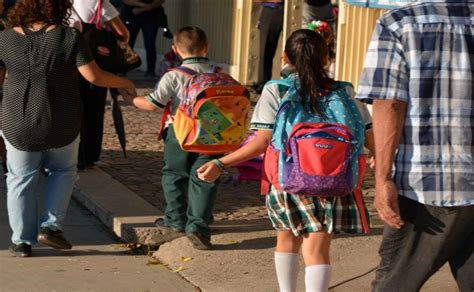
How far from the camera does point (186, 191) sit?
25.4ft

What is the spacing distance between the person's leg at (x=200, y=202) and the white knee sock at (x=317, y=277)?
1.84m

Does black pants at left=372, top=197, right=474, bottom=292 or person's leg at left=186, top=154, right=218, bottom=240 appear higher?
black pants at left=372, top=197, right=474, bottom=292

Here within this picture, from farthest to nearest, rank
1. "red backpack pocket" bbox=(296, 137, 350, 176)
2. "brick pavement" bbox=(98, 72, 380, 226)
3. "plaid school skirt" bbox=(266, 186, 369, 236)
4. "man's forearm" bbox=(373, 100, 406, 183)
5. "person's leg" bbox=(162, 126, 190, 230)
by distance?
1. "brick pavement" bbox=(98, 72, 380, 226)
2. "person's leg" bbox=(162, 126, 190, 230)
3. "plaid school skirt" bbox=(266, 186, 369, 236)
4. "red backpack pocket" bbox=(296, 137, 350, 176)
5. "man's forearm" bbox=(373, 100, 406, 183)

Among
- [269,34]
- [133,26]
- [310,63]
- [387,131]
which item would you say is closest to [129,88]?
[310,63]

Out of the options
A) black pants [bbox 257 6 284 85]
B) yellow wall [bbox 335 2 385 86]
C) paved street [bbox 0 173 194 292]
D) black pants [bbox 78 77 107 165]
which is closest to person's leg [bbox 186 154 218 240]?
paved street [bbox 0 173 194 292]

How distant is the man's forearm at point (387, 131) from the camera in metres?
4.37

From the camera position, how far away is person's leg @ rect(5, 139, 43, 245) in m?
7.22

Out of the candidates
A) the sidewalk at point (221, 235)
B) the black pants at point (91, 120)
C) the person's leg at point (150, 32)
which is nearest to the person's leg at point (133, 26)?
the person's leg at point (150, 32)

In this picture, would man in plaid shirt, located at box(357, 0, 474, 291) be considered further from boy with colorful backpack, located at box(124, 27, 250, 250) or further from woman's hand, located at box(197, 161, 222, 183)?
boy with colorful backpack, located at box(124, 27, 250, 250)

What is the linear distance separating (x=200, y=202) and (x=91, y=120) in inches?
110

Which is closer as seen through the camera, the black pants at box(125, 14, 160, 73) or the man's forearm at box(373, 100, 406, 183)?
the man's forearm at box(373, 100, 406, 183)

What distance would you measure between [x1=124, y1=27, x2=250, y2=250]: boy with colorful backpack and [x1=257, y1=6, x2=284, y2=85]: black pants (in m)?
7.50

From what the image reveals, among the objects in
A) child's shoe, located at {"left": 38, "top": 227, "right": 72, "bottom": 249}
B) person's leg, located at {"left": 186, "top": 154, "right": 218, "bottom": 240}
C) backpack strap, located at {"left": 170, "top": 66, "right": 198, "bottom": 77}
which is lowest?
child's shoe, located at {"left": 38, "top": 227, "right": 72, "bottom": 249}

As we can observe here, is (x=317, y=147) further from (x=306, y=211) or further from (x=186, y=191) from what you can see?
(x=186, y=191)
